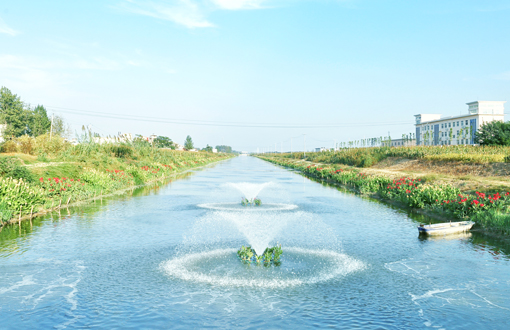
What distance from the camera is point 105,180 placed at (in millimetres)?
33031

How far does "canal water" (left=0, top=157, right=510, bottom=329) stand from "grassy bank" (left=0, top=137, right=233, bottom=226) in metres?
1.53

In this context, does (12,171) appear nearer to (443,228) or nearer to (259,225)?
(259,225)

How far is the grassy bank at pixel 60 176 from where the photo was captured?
64.6ft

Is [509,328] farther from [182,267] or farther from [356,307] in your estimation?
[182,267]

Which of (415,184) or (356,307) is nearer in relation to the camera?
(356,307)

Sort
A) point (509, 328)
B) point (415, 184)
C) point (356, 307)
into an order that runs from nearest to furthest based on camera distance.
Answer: point (509, 328) < point (356, 307) < point (415, 184)

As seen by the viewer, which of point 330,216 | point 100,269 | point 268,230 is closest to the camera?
point 100,269

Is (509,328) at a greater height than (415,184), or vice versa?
(415,184)

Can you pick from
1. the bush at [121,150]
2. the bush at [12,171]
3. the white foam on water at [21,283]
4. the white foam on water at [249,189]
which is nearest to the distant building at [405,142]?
the bush at [121,150]

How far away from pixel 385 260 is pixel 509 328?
5251mm

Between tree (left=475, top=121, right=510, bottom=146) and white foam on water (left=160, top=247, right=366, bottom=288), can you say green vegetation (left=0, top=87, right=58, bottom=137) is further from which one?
→ tree (left=475, top=121, right=510, bottom=146)

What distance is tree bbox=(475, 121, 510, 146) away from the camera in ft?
240

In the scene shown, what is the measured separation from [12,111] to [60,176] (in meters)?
78.7

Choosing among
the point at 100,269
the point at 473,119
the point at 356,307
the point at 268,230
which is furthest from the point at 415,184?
the point at 473,119
